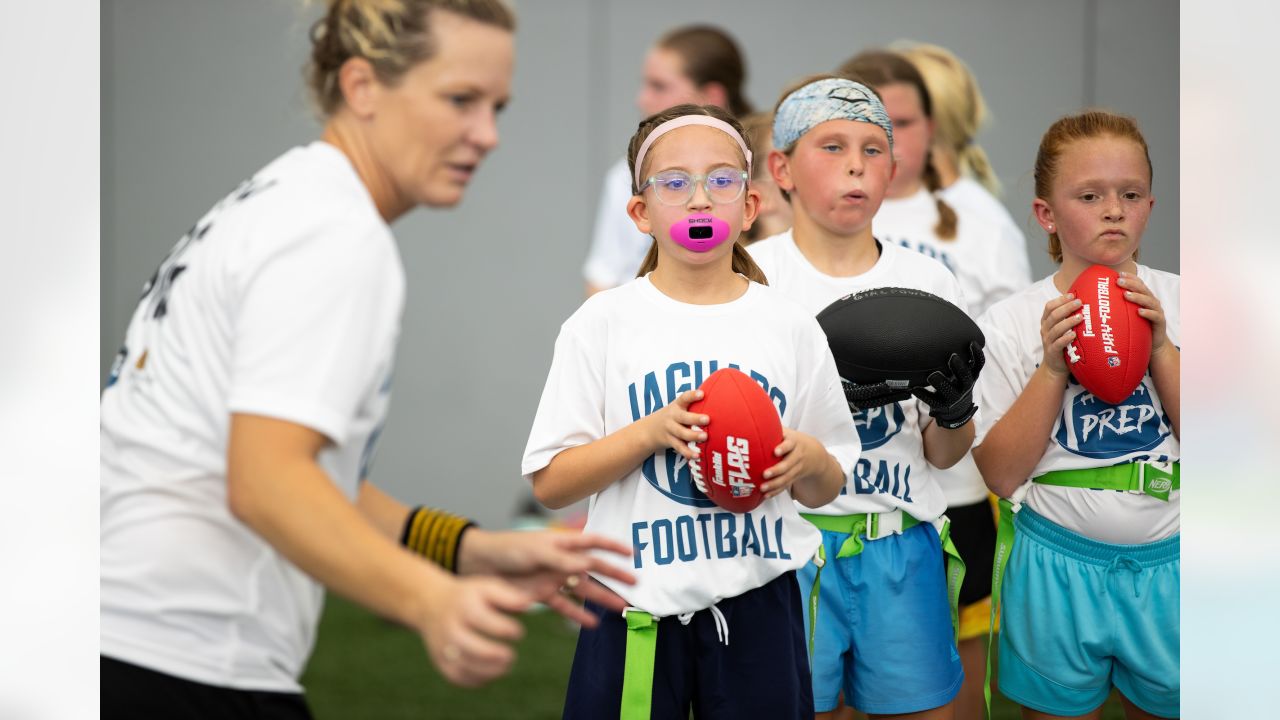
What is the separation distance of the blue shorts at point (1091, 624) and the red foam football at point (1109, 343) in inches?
13.6

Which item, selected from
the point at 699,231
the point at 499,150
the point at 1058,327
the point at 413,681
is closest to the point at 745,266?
the point at 699,231

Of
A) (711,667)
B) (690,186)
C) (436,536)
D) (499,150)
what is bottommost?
(711,667)

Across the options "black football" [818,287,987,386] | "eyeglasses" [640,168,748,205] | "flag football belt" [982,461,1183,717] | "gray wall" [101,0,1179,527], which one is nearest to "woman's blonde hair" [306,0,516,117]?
"eyeglasses" [640,168,748,205]

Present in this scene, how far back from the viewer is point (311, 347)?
61.8 inches

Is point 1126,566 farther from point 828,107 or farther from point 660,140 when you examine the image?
point 660,140

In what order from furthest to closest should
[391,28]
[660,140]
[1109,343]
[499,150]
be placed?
[499,150] < [1109,343] < [660,140] < [391,28]

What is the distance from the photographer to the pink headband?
224 centimetres

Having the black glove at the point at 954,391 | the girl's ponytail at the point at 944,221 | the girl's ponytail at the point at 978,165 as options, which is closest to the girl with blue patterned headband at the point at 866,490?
the black glove at the point at 954,391

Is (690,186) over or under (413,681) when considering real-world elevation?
over

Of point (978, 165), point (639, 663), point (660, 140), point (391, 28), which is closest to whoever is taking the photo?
point (391, 28)

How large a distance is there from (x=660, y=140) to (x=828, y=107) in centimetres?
45

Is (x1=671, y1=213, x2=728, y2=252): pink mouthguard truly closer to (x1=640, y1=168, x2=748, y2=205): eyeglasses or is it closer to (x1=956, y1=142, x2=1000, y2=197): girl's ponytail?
(x1=640, y1=168, x2=748, y2=205): eyeglasses

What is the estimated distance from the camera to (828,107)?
250cm

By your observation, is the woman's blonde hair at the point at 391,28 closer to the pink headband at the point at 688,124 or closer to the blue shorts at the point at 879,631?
the pink headband at the point at 688,124
